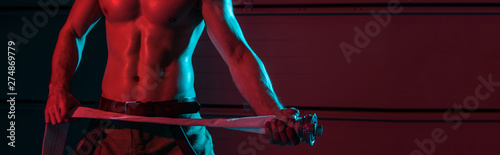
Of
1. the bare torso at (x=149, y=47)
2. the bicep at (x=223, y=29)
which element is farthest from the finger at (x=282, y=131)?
the bare torso at (x=149, y=47)

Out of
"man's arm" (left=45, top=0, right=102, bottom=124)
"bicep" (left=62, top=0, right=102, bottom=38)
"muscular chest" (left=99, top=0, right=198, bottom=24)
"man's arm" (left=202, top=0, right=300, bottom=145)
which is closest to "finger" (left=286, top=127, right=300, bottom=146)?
"man's arm" (left=202, top=0, right=300, bottom=145)

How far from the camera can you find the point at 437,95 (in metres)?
2.90

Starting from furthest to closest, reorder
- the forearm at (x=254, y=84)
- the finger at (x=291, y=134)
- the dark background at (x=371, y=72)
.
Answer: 1. the dark background at (x=371, y=72)
2. the forearm at (x=254, y=84)
3. the finger at (x=291, y=134)

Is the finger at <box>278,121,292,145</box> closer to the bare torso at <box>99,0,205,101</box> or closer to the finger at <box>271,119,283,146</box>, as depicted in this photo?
the finger at <box>271,119,283,146</box>

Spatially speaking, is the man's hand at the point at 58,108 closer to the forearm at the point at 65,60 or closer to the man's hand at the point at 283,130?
the forearm at the point at 65,60

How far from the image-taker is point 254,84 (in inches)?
64.0

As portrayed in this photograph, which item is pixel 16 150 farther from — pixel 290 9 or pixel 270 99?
pixel 270 99

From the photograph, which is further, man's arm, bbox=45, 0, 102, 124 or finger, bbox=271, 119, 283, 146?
A: man's arm, bbox=45, 0, 102, 124

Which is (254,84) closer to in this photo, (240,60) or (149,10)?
(240,60)

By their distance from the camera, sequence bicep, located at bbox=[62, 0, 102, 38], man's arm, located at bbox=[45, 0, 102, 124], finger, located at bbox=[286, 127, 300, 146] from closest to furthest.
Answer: finger, located at bbox=[286, 127, 300, 146] → man's arm, located at bbox=[45, 0, 102, 124] → bicep, located at bbox=[62, 0, 102, 38]

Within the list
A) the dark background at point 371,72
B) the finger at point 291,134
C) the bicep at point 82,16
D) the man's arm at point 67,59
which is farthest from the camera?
the dark background at point 371,72

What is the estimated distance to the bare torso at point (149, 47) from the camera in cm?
172

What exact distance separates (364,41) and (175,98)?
1.63m

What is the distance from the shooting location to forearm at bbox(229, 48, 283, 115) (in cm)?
157
